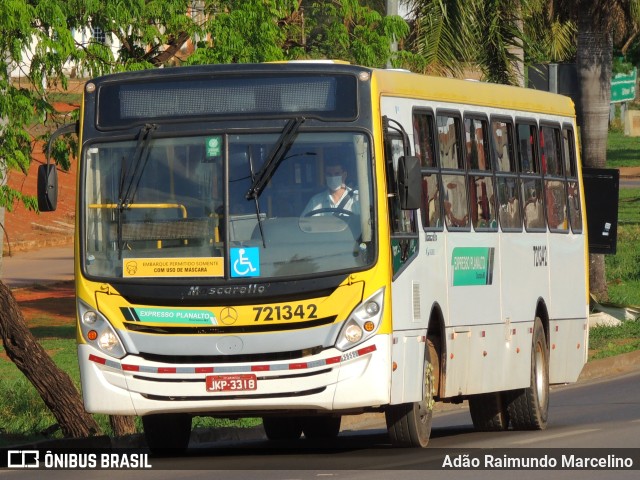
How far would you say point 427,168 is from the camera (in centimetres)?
1373

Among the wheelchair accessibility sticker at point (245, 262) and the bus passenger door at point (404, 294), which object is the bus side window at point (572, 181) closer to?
the bus passenger door at point (404, 294)

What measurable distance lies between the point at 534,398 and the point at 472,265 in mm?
2190

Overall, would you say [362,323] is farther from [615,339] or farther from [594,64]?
[594,64]

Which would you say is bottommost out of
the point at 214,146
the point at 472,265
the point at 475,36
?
the point at 472,265

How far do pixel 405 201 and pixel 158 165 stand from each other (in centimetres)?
192

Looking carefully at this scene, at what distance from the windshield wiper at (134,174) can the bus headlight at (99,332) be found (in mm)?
527

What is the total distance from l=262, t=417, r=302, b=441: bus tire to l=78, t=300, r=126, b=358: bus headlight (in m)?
3.21

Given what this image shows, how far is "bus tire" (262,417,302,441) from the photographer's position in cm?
1545

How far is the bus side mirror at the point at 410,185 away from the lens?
1221cm

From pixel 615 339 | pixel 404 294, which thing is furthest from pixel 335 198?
pixel 615 339

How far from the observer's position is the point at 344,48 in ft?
81.2

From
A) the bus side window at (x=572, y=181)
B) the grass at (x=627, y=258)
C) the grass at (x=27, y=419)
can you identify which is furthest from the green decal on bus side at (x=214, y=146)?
the grass at (x=627, y=258)

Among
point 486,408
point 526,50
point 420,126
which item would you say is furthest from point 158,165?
point 526,50

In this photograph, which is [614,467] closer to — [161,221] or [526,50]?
[161,221]
